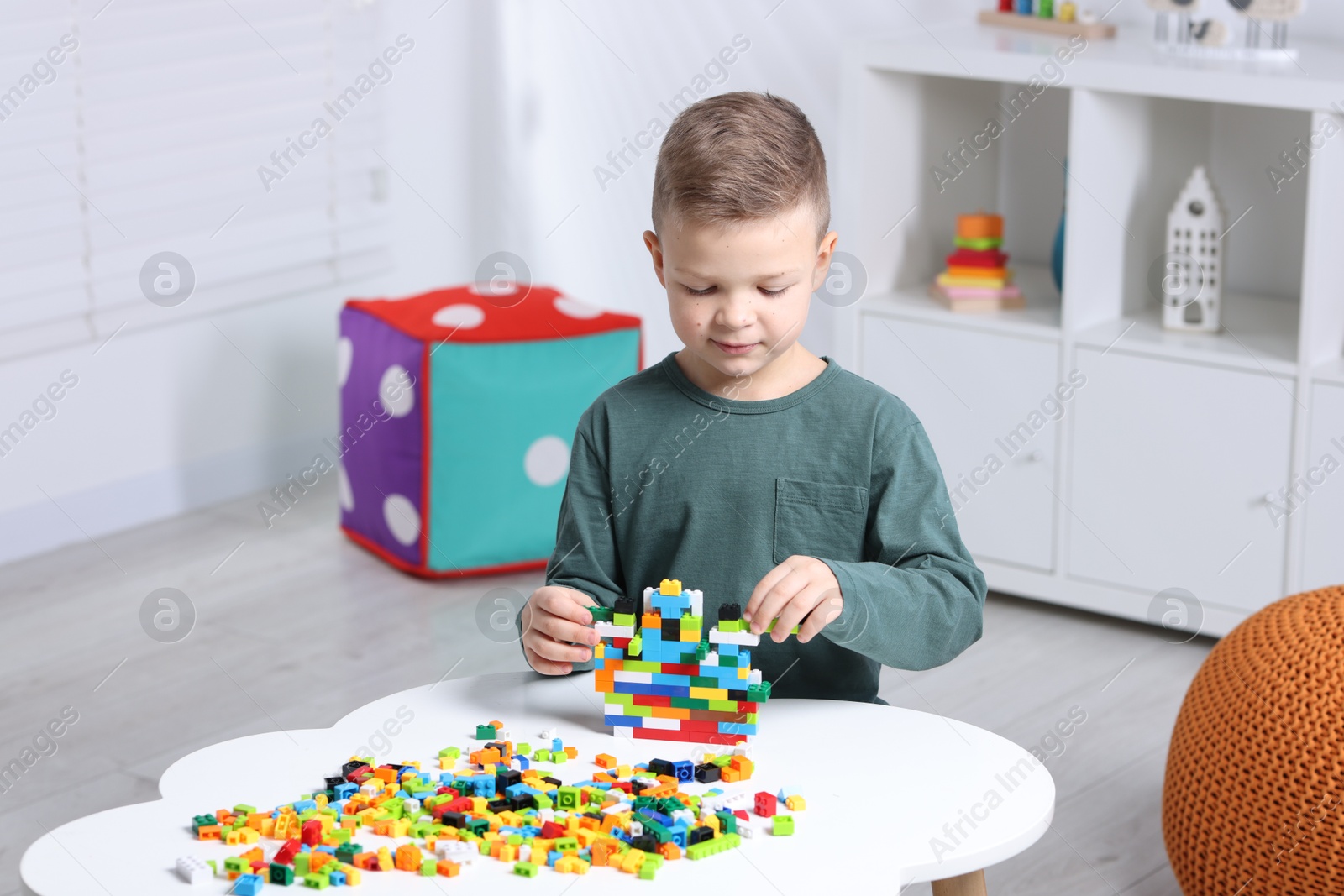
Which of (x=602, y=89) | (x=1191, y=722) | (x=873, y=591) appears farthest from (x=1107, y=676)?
(x=602, y=89)

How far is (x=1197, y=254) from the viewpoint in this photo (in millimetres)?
2717

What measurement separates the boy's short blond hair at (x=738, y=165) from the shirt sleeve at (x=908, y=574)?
22 cm

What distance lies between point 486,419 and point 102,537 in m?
0.91

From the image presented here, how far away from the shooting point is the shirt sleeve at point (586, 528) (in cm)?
141

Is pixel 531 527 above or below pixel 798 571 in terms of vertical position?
below

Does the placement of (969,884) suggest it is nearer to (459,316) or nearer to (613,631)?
(613,631)

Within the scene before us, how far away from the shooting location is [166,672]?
8.63 ft

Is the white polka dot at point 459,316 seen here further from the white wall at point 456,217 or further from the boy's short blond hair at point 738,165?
the boy's short blond hair at point 738,165

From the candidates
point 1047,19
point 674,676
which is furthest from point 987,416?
point 674,676

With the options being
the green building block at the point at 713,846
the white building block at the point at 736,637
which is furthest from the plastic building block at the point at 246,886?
the white building block at the point at 736,637

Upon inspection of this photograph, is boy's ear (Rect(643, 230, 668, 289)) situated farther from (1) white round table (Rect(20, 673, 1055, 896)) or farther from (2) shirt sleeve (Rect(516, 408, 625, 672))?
(1) white round table (Rect(20, 673, 1055, 896))

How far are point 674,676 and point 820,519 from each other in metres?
0.24

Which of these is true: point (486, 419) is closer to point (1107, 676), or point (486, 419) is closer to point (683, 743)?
point (1107, 676)

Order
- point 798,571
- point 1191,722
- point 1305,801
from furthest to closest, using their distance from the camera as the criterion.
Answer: point 1191,722, point 1305,801, point 798,571
